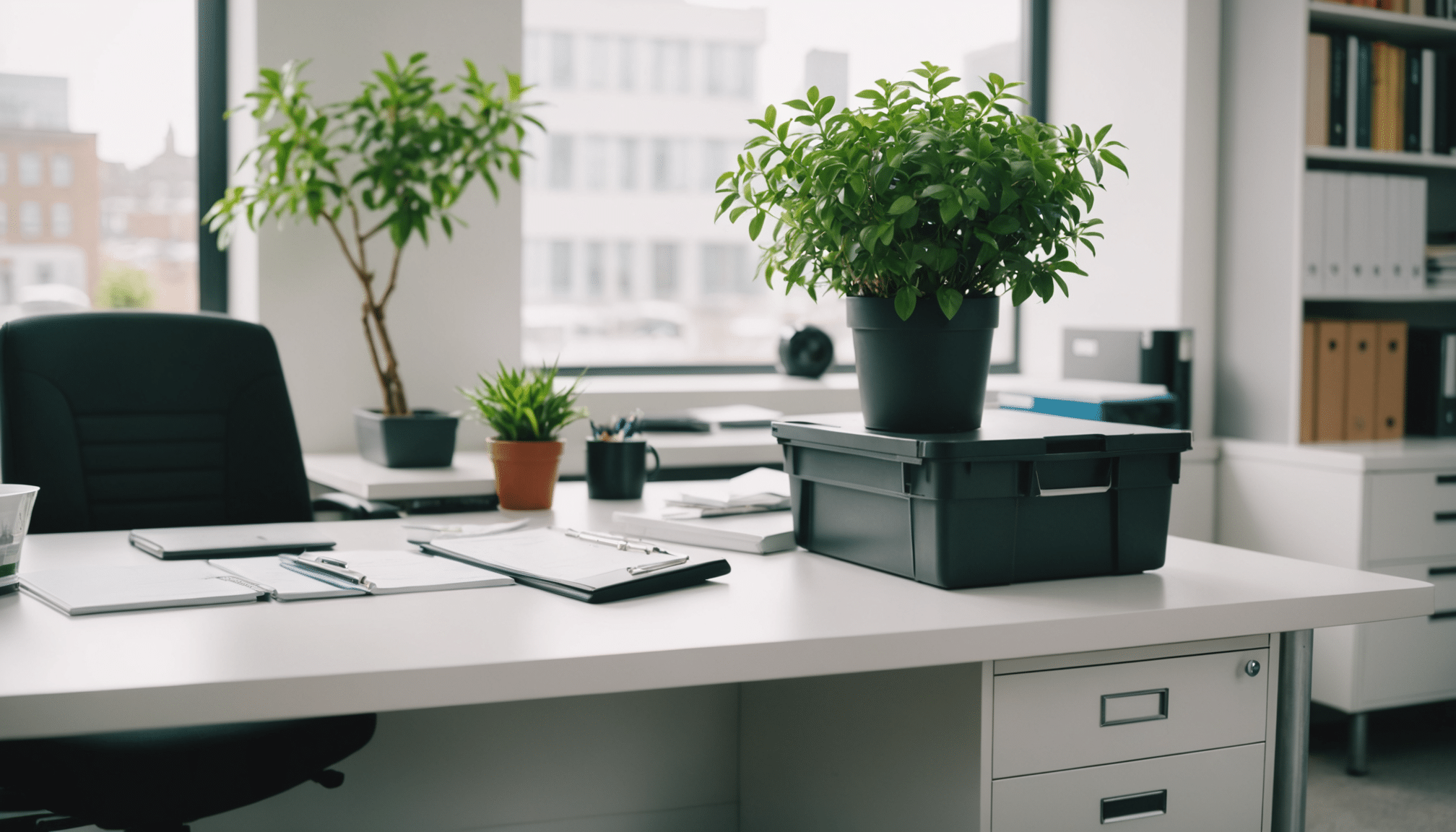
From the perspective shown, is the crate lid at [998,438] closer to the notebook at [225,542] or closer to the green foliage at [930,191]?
the green foliage at [930,191]

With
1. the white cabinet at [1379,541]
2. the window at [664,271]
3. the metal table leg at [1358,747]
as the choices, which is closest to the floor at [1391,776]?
the metal table leg at [1358,747]

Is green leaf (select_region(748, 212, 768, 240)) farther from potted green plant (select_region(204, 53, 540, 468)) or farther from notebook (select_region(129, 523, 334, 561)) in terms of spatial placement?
potted green plant (select_region(204, 53, 540, 468))

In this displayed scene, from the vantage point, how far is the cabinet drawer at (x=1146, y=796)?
4.00 ft

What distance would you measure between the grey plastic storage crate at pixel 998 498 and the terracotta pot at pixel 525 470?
53 cm

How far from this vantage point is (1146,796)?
1.28 meters

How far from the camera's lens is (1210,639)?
1.29 meters

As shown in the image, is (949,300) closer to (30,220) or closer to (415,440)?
(415,440)

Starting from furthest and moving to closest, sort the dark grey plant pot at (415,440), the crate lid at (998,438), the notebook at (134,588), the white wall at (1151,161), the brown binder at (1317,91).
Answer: the white wall at (1151,161) → the brown binder at (1317,91) → the dark grey plant pot at (415,440) → the crate lid at (998,438) → the notebook at (134,588)

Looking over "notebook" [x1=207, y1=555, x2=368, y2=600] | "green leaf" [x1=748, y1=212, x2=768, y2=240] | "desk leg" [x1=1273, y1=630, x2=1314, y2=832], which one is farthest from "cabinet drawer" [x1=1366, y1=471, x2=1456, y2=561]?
"notebook" [x1=207, y1=555, x2=368, y2=600]

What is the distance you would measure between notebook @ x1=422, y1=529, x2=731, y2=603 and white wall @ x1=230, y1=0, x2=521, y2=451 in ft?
5.17

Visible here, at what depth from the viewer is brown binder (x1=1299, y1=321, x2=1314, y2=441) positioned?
124 inches

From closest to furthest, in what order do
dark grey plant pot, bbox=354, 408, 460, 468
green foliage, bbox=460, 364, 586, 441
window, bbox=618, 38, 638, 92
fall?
green foliage, bbox=460, 364, 586, 441 < dark grey plant pot, bbox=354, 408, 460, 468 < window, bbox=618, 38, 638, 92

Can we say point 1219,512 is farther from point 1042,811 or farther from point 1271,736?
point 1042,811

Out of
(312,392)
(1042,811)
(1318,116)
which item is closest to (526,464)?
(1042,811)
